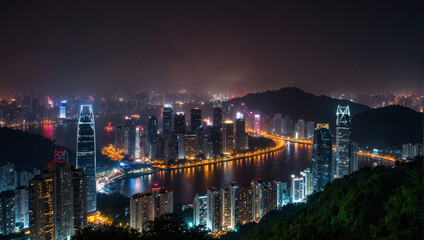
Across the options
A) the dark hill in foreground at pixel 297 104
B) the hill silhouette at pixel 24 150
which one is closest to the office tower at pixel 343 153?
the dark hill in foreground at pixel 297 104

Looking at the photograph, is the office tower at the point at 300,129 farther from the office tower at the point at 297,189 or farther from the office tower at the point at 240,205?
the office tower at the point at 240,205

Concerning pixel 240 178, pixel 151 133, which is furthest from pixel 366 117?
pixel 151 133

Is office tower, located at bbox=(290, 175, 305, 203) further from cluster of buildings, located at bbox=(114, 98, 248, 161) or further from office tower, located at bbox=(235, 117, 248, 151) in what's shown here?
office tower, located at bbox=(235, 117, 248, 151)

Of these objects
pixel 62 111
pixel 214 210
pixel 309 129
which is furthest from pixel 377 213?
pixel 62 111

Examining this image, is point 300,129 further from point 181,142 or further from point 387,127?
point 181,142

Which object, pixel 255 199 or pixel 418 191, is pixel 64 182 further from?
pixel 418 191

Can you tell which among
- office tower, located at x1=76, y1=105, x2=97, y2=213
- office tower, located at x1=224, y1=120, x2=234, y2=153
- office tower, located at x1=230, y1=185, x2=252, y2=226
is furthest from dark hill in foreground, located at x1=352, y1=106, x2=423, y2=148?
office tower, located at x1=76, y1=105, x2=97, y2=213
